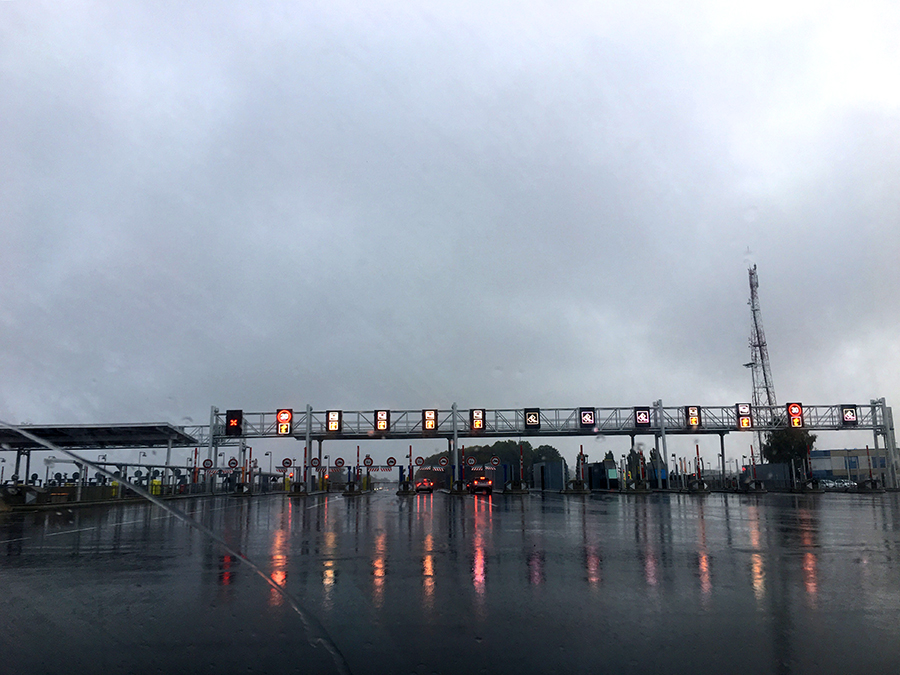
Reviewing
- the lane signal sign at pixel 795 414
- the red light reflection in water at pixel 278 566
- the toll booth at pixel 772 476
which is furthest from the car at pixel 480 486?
the red light reflection in water at pixel 278 566

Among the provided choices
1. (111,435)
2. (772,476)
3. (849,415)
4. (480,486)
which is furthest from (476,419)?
(772,476)

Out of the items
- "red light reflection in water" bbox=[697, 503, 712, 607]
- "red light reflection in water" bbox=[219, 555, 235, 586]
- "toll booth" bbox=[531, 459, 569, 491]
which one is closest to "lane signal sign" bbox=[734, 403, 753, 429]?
"toll booth" bbox=[531, 459, 569, 491]

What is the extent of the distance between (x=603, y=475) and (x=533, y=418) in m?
13.3

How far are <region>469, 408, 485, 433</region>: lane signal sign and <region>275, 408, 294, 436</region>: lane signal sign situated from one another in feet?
43.9

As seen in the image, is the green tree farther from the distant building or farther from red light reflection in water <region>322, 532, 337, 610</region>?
red light reflection in water <region>322, 532, 337, 610</region>

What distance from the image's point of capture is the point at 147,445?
43.7m

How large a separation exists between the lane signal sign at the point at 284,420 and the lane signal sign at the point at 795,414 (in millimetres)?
38889

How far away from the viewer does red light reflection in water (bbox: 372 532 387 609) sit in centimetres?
725

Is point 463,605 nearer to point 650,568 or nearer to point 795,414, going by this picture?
point 650,568

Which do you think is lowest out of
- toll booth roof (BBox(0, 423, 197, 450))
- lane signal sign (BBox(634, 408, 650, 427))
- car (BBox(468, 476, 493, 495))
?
car (BBox(468, 476, 493, 495))

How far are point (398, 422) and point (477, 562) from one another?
3901 cm

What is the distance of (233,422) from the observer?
4462cm

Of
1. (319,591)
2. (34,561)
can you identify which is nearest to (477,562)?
(319,591)

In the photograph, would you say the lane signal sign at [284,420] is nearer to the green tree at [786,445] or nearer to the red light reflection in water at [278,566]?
the red light reflection in water at [278,566]
